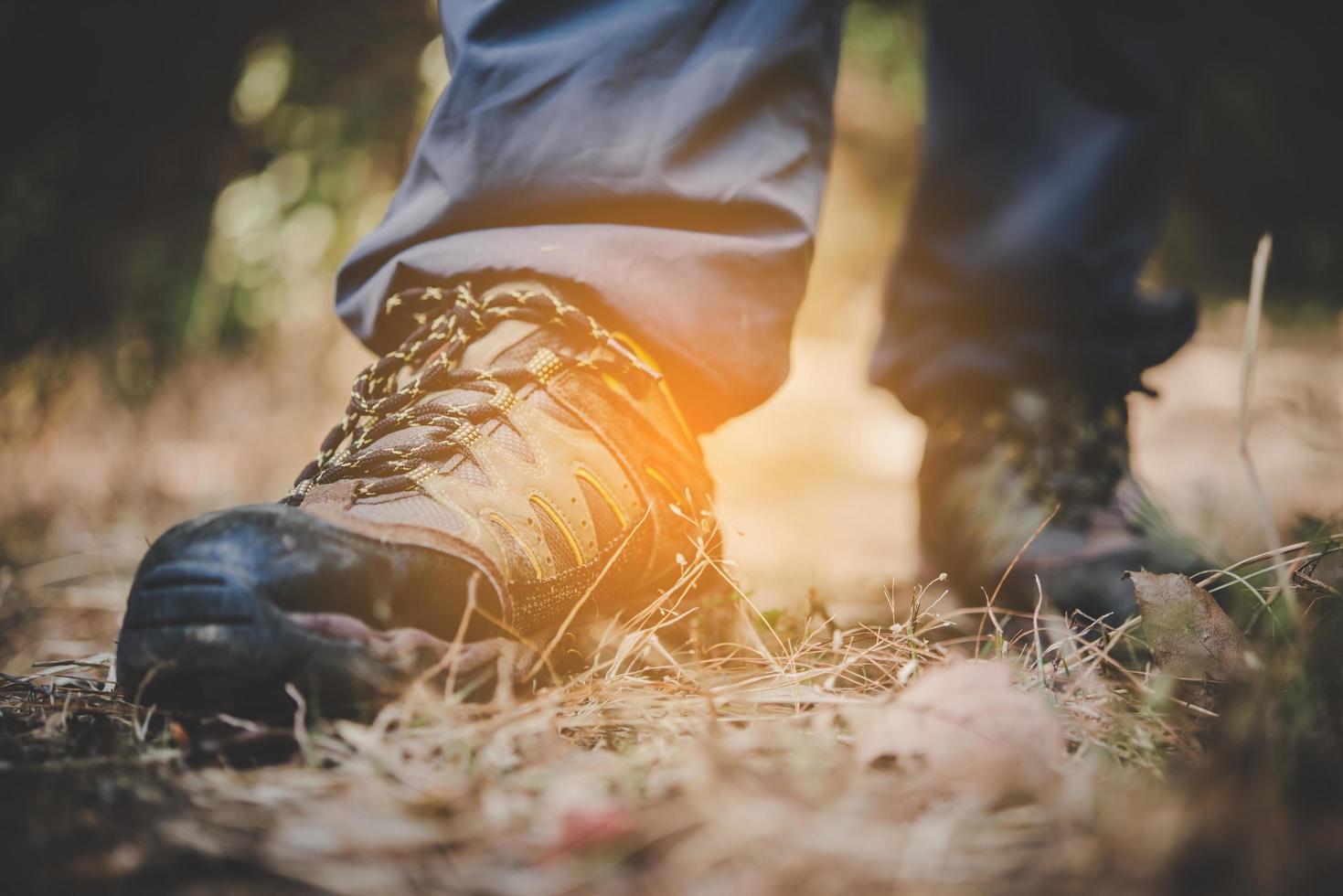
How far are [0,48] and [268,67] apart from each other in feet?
2.89

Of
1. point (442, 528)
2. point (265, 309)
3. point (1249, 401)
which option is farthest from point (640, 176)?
point (265, 309)

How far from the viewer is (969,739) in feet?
1.57

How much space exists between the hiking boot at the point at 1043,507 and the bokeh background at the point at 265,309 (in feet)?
0.63

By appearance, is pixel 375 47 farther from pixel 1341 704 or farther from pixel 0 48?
pixel 1341 704

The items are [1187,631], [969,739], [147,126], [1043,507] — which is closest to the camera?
[969,739]

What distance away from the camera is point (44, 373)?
85.2 inches

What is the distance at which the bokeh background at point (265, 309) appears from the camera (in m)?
1.83

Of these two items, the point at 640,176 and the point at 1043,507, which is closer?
the point at 640,176

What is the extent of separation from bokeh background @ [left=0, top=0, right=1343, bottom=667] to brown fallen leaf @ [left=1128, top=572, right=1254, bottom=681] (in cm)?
53

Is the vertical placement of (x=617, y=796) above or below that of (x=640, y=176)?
below

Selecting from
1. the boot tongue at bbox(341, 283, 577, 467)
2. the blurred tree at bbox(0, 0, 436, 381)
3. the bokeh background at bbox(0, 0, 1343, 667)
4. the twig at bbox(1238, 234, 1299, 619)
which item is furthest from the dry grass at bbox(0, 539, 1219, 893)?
the blurred tree at bbox(0, 0, 436, 381)

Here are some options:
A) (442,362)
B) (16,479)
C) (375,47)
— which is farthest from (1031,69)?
(375,47)

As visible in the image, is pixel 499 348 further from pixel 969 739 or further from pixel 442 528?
pixel 969 739

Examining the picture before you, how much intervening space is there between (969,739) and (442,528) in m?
0.44
